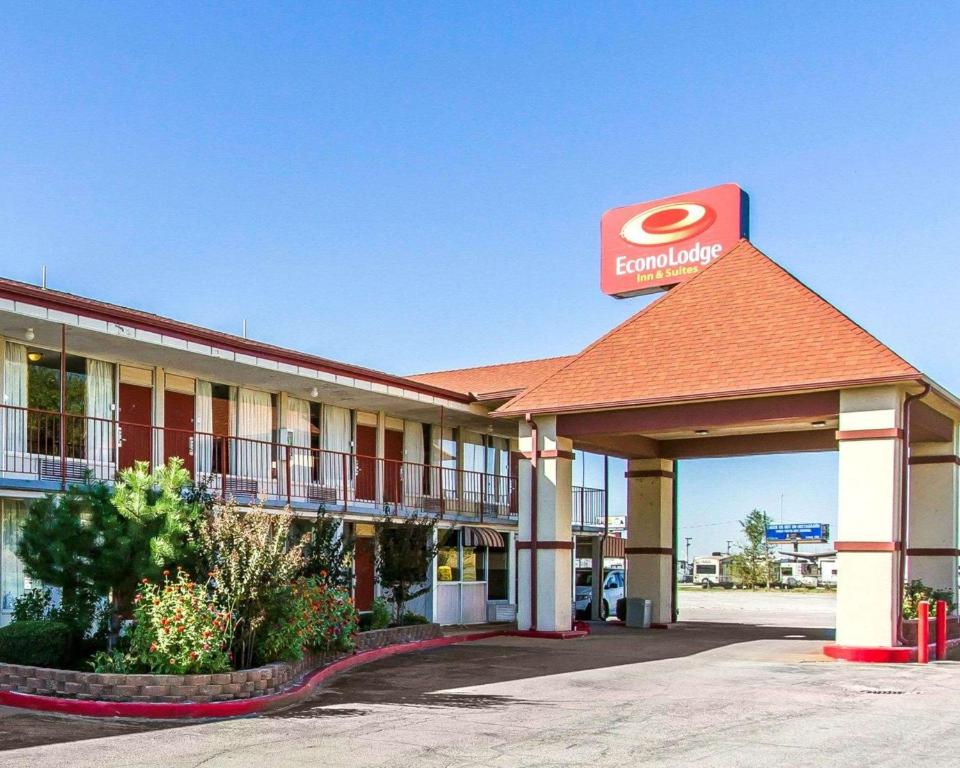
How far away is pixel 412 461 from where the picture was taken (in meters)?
29.0

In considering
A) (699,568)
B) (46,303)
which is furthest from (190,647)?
(699,568)

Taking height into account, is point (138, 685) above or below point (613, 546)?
above

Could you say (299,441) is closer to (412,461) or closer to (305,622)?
(412,461)

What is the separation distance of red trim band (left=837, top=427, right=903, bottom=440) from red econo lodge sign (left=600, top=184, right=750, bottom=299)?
49.8 ft

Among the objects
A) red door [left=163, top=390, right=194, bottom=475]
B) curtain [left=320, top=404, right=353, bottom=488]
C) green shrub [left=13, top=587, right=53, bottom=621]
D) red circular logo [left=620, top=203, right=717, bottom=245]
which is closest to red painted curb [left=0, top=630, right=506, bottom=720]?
green shrub [left=13, top=587, right=53, bottom=621]

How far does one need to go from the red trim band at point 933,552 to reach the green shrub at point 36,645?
60.3 ft

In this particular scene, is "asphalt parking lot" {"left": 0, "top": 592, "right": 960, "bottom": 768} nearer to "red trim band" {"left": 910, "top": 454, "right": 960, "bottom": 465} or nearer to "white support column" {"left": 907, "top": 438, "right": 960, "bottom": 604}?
"white support column" {"left": 907, "top": 438, "right": 960, "bottom": 604}

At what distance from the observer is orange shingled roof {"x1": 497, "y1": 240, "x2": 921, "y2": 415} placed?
20.8 m

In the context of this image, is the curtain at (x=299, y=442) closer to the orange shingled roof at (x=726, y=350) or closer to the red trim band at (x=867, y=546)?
the orange shingled roof at (x=726, y=350)

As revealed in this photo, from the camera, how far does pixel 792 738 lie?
11398 mm

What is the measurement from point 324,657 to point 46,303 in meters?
6.95

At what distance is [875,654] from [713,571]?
77341 millimetres

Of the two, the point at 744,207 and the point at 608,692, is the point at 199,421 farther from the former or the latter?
the point at 744,207

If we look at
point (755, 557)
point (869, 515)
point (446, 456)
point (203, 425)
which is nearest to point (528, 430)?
point (446, 456)
